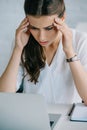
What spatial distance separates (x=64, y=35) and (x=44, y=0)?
19 cm

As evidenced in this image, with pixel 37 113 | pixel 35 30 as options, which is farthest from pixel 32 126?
pixel 35 30

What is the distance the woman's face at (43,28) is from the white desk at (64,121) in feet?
0.88

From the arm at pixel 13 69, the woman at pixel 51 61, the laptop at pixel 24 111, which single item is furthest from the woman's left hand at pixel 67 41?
the laptop at pixel 24 111

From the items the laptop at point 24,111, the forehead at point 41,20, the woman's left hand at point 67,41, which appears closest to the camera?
the laptop at point 24,111

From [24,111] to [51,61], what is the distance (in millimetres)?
651

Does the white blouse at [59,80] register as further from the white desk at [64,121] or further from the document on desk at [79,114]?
the document on desk at [79,114]

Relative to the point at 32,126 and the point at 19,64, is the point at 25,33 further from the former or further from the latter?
the point at 32,126

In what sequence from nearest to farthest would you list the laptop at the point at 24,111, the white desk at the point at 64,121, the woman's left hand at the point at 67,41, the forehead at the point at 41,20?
the laptop at the point at 24,111
the white desk at the point at 64,121
the forehead at the point at 41,20
the woman's left hand at the point at 67,41

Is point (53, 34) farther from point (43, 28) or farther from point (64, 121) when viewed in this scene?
point (64, 121)

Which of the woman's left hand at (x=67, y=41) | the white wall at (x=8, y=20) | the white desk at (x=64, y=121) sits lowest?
the white desk at (x=64, y=121)

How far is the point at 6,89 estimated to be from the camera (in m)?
1.48

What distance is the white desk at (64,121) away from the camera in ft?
3.69

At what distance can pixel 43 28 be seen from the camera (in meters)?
1.34

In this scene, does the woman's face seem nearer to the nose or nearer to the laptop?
the nose
